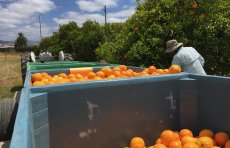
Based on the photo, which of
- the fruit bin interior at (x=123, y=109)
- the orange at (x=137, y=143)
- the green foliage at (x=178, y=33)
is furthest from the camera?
the green foliage at (x=178, y=33)

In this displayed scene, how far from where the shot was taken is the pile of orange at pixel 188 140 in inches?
96.1

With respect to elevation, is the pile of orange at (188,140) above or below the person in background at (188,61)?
below

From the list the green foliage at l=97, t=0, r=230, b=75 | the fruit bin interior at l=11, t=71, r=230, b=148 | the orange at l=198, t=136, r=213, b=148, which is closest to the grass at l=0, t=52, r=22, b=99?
the green foliage at l=97, t=0, r=230, b=75

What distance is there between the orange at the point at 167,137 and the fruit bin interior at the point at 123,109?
0.14 metres

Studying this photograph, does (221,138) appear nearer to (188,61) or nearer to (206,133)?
(206,133)

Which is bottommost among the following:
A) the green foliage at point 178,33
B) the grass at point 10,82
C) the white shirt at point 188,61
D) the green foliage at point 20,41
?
the grass at point 10,82

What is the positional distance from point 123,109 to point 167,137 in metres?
0.44

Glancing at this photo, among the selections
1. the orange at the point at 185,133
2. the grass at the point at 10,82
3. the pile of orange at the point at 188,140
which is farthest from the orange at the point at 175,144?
the grass at the point at 10,82

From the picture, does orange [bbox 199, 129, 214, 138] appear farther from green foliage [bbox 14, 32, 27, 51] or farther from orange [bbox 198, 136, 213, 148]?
green foliage [bbox 14, 32, 27, 51]

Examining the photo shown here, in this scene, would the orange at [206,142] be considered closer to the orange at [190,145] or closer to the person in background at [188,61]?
the orange at [190,145]

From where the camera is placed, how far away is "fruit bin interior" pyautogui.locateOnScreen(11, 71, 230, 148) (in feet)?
7.32

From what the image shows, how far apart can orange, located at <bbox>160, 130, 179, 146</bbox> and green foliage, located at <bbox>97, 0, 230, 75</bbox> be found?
432 centimetres

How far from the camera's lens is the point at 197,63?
518 centimetres

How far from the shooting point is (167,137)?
8.34ft
